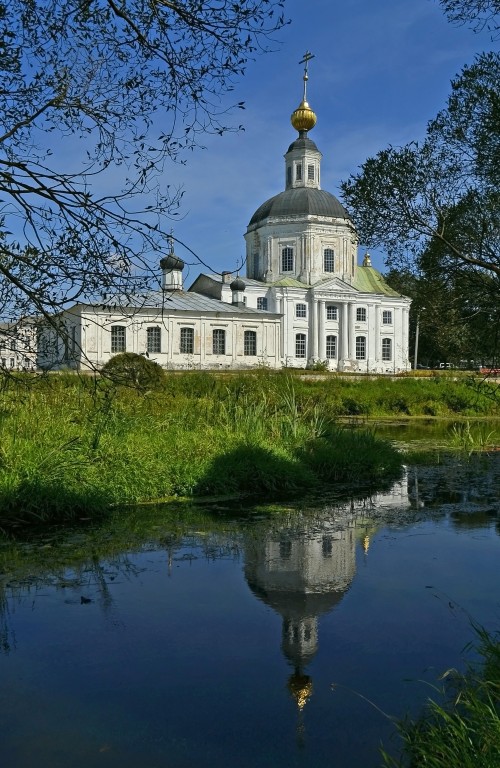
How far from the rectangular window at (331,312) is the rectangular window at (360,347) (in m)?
2.29

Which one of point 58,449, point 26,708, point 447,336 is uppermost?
point 447,336

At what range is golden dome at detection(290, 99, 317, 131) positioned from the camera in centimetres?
5408

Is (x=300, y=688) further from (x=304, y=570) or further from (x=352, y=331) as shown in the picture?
(x=352, y=331)

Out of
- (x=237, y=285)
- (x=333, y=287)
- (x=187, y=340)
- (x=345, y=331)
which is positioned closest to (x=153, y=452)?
(x=187, y=340)

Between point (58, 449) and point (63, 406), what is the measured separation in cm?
215

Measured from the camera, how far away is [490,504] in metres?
9.20

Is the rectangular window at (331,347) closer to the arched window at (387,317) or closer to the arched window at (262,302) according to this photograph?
the arched window at (387,317)

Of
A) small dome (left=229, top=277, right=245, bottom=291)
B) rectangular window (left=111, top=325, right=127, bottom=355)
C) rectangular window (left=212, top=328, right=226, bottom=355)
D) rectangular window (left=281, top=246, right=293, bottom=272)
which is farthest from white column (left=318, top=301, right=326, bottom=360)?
rectangular window (left=111, top=325, right=127, bottom=355)

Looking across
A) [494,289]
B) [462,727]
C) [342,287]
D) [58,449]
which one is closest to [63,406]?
[58,449]

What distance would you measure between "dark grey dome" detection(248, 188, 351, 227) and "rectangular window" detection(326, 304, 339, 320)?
625cm

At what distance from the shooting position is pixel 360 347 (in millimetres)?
52875

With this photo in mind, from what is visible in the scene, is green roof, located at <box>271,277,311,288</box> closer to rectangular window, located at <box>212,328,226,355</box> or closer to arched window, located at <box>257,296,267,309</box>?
arched window, located at <box>257,296,267,309</box>

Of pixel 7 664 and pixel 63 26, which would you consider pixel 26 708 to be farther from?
pixel 63 26

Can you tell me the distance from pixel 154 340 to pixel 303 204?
52.4ft
